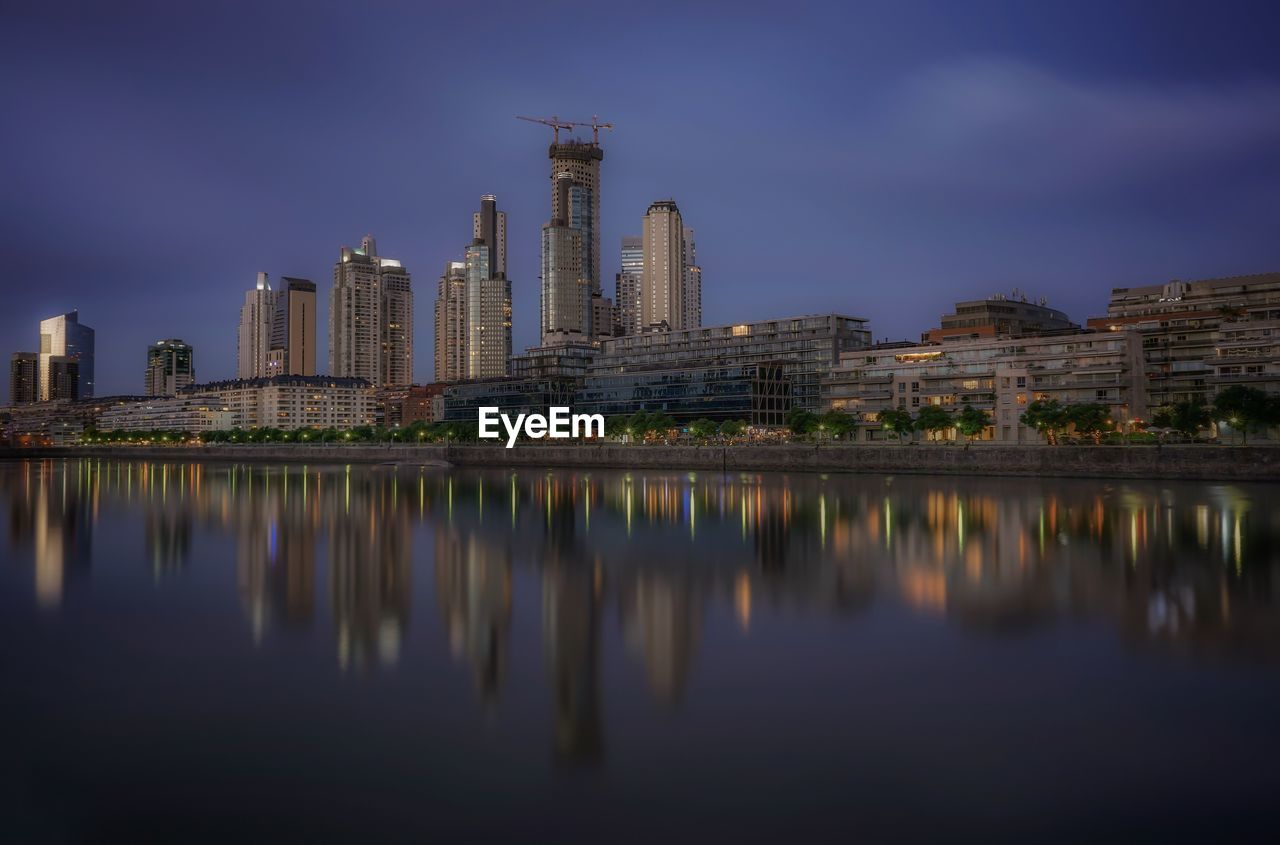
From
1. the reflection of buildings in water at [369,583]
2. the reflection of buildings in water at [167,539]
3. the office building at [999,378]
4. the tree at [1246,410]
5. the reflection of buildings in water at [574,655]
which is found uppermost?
the office building at [999,378]

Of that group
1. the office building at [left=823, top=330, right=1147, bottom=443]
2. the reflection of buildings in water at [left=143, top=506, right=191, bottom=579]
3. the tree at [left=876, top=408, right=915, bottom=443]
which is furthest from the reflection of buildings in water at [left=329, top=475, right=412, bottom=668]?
the office building at [left=823, top=330, right=1147, bottom=443]

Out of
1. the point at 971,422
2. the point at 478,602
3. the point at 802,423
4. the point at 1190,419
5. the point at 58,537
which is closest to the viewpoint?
the point at 478,602

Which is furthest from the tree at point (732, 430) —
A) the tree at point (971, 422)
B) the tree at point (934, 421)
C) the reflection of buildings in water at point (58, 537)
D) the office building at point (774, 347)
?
the reflection of buildings in water at point (58, 537)

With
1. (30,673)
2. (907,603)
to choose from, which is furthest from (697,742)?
(30,673)

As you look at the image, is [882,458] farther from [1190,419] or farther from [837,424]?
Answer: [1190,419]

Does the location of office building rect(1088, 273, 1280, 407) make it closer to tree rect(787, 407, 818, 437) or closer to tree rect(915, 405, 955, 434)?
tree rect(915, 405, 955, 434)

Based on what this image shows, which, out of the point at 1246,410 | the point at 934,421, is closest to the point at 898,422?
the point at 934,421

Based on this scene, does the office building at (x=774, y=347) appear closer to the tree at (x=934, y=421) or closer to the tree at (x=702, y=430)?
the tree at (x=702, y=430)
